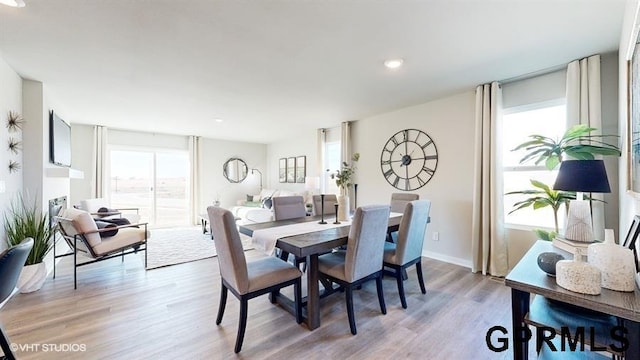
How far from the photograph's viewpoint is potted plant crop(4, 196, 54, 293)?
255 cm

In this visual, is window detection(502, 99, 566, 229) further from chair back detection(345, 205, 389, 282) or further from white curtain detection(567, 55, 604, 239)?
chair back detection(345, 205, 389, 282)

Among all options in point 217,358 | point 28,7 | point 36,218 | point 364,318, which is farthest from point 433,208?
point 36,218

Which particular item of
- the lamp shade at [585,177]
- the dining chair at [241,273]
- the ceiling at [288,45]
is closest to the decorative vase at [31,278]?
the ceiling at [288,45]

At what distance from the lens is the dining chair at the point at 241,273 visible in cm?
175

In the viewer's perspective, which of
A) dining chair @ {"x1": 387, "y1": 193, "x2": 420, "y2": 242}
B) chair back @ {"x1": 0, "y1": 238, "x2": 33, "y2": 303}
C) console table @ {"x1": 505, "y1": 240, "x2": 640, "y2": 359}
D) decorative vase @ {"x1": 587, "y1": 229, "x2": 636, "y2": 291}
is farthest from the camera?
dining chair @ {"x1": 387, "y1": 193, "x2": 420, "y2": 242}

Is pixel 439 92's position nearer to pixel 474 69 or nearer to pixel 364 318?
pixel 474 69

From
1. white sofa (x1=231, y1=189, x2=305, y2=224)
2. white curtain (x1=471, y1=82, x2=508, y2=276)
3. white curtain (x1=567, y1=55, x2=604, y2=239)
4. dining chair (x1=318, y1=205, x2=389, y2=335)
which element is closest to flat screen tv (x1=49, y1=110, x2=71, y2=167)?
white sofa (x1=231, y1=189, x2=305, y2=224)

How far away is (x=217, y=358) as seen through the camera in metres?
1.70

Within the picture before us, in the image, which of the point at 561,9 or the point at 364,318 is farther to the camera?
the point at 364,318

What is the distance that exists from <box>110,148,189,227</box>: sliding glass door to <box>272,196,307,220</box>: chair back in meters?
4.58

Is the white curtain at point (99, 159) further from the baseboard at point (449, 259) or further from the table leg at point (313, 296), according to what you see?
the baseboard at point (449, 259)

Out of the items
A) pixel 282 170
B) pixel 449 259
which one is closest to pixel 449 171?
pixel 449 259

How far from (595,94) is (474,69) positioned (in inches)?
40.7

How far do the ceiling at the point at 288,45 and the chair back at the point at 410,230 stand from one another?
1404 mm
